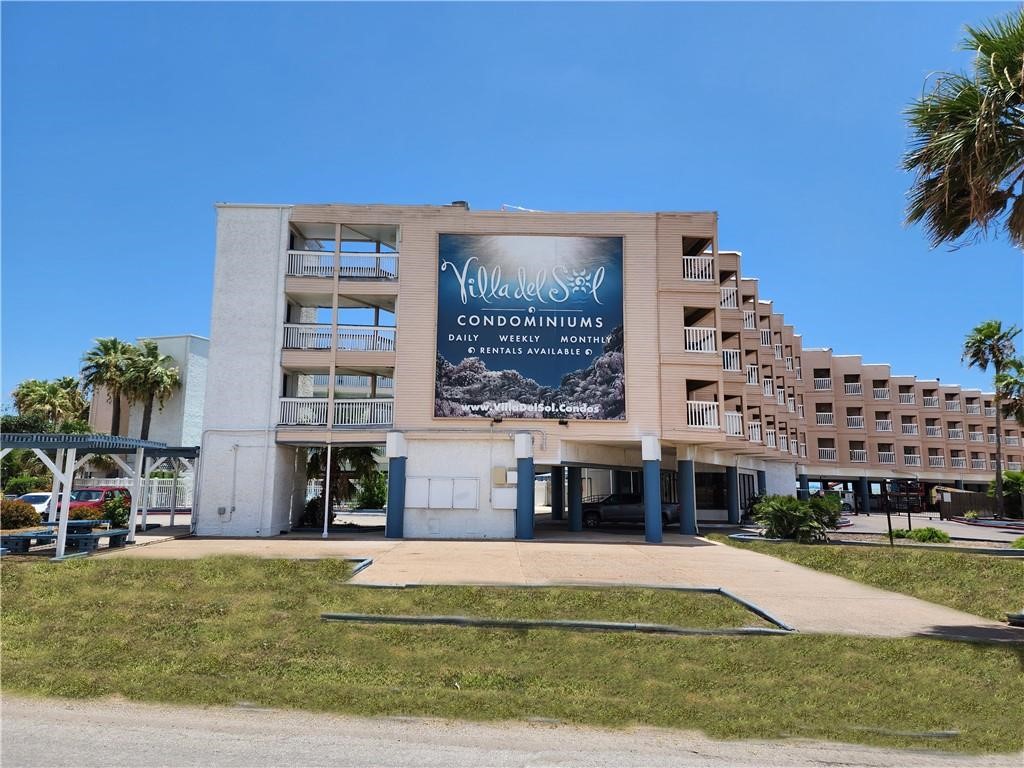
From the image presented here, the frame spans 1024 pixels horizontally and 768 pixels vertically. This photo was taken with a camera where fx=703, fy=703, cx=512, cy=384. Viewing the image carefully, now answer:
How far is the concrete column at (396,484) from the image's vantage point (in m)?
23.9

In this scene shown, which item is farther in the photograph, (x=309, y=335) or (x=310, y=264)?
(x=310, y=264)

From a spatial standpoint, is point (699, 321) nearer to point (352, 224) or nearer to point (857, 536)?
point (857, 536)

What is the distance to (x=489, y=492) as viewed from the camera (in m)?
24.3

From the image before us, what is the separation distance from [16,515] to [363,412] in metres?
11.1

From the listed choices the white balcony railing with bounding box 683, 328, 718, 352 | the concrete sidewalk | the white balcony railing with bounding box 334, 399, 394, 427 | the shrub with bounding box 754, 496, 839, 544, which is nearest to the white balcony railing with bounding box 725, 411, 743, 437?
the white balcony railing with bounding box 683, 328, 718, 352

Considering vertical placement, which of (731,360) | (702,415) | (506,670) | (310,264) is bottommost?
(506,670)

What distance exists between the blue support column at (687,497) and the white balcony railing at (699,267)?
278 inches

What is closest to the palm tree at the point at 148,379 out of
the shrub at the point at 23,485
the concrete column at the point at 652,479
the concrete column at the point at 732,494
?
the shrub at the point at 23,485

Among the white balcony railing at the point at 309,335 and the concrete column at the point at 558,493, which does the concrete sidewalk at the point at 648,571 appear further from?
the concrete column at the point at 558,493

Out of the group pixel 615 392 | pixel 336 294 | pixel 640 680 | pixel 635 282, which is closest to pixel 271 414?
pixel 336 294

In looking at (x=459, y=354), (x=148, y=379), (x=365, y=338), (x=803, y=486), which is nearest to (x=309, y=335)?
(x=365, y=338)

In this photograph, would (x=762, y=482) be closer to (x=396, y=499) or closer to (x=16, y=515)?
(x=396, y=499)

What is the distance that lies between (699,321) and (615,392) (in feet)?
21.7

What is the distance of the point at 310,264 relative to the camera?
26.0 metres
